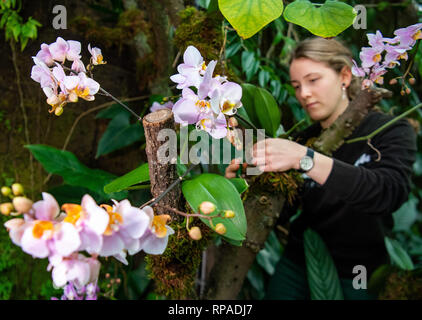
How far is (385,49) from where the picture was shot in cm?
57

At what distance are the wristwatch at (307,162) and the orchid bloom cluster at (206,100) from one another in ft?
1.09

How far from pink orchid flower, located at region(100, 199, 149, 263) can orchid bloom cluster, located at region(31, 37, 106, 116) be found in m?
0.24

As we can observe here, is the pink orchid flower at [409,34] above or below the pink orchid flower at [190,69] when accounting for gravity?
above

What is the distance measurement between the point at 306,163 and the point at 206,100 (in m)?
0.39

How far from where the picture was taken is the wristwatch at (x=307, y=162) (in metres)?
0.74

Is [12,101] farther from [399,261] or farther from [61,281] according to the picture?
[399,261]

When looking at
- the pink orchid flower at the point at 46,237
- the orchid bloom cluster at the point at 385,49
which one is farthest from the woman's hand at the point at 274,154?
the pink orchid flower at the point at 46,237

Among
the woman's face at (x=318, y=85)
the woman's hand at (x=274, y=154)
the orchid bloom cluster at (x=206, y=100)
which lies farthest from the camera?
the woman's face at (x=318, y=85)

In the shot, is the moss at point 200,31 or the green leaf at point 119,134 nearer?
the moss at point 200,31

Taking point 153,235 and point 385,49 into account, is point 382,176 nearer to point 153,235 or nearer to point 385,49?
point 385,49

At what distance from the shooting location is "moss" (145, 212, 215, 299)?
60 centimetres

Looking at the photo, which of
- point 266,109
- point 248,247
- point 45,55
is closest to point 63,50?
point 45,55

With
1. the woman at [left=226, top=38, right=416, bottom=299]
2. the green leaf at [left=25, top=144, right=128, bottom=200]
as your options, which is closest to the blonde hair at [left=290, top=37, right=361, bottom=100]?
the woman at [left=226, top=38, right=416, bottom=299]

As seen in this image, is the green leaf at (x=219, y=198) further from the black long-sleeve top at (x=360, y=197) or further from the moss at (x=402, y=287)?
the moss at (x=402, y=287)
